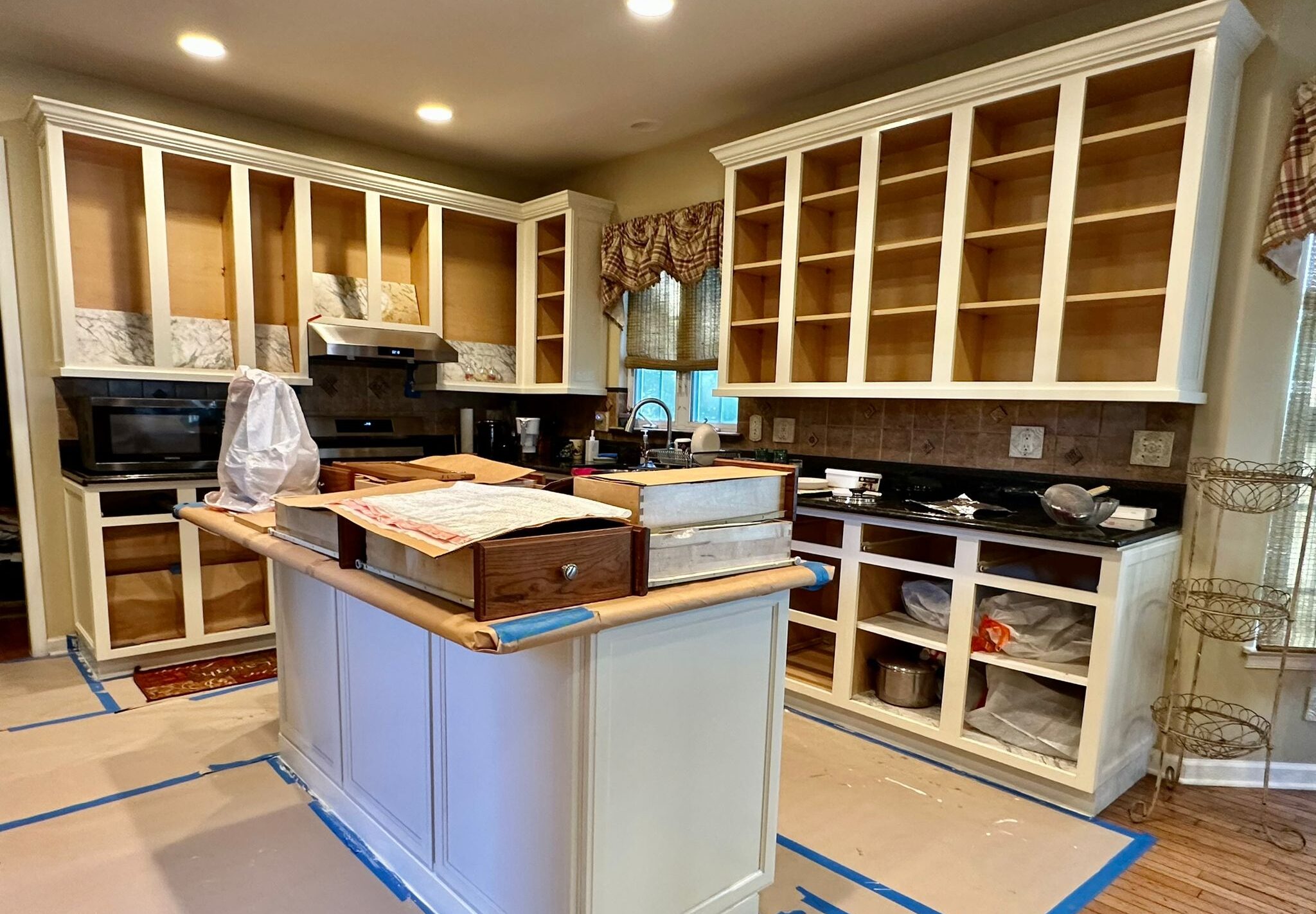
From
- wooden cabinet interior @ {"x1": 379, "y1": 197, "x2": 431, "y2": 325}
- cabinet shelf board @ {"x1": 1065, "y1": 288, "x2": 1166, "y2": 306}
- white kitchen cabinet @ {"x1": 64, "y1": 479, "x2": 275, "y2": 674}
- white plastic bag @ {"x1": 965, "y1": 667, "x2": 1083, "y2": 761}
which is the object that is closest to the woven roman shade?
wooden cabinet interior @ {"x1": 379, "y1": 197, "x2": 431, "y2": 325}

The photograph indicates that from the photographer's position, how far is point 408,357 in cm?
376

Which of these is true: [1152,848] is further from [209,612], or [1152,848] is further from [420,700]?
[209,612]

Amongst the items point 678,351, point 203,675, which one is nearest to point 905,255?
point 678,351

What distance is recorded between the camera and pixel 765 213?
323 cm

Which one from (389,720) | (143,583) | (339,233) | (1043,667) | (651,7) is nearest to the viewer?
(389,720)

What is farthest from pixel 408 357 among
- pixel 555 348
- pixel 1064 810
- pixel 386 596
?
pixel 1064 810

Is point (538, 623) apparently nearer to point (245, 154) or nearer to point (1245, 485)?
point (1245, 485)

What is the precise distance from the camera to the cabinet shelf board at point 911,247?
105 inches

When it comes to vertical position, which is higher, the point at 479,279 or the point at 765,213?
the point at 765,213

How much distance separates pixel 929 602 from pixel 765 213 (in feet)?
6.00

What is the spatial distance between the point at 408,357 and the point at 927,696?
9.60ft

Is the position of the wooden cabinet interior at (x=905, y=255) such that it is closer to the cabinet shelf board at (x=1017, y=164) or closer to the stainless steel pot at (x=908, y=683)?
the cabinet shelf board at (x=1017, y=164)

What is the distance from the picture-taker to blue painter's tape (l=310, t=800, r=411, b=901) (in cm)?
173

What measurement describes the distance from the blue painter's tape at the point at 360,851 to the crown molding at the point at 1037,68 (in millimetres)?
2897
